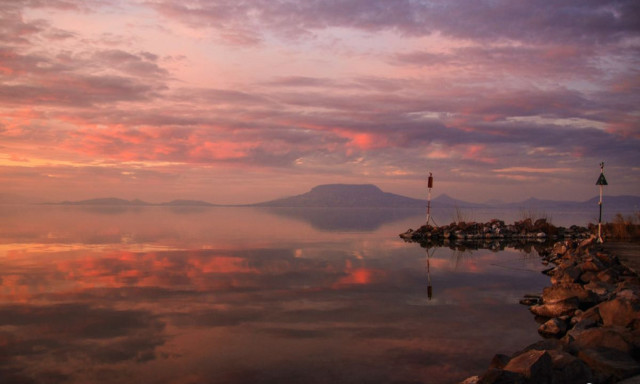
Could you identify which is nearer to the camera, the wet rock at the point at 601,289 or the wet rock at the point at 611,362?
the wet rock at the point at 611,362

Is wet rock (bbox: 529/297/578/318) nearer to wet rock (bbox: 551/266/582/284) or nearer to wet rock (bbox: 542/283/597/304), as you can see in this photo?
wet rock (bbox: 542/283/597/304)

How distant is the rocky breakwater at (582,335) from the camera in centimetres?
575

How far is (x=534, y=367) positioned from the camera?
5.61 meters

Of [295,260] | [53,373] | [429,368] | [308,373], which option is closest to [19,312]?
[53,373]

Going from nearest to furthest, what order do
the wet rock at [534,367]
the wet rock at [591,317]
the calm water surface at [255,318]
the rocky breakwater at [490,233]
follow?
the wet rock at [534,367] → the calm water surface at [255,318] → the wet rock at [591,317] → the rocky breakwater at [490,233]

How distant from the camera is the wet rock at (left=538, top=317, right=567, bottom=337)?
A: 28.8ft

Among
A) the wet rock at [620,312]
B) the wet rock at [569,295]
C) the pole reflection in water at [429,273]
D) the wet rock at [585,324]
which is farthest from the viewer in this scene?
the pole reflection in water at [429,273]

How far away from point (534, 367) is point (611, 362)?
1.33m

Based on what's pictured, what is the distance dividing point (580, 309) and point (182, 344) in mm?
7954

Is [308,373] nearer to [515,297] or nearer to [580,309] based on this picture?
[580,309]

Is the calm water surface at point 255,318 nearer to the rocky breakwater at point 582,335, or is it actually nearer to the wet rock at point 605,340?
the rocky breakwater at point 582,335

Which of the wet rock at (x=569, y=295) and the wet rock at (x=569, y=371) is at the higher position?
the wet rock at (x=569, y=295)

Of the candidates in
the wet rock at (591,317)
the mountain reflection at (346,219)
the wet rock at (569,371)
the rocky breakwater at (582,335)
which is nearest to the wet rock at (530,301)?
the rocky breakwater at (582,335)

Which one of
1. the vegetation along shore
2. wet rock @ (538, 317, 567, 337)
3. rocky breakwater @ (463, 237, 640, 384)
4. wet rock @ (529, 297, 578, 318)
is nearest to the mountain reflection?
the vegetation along shore
